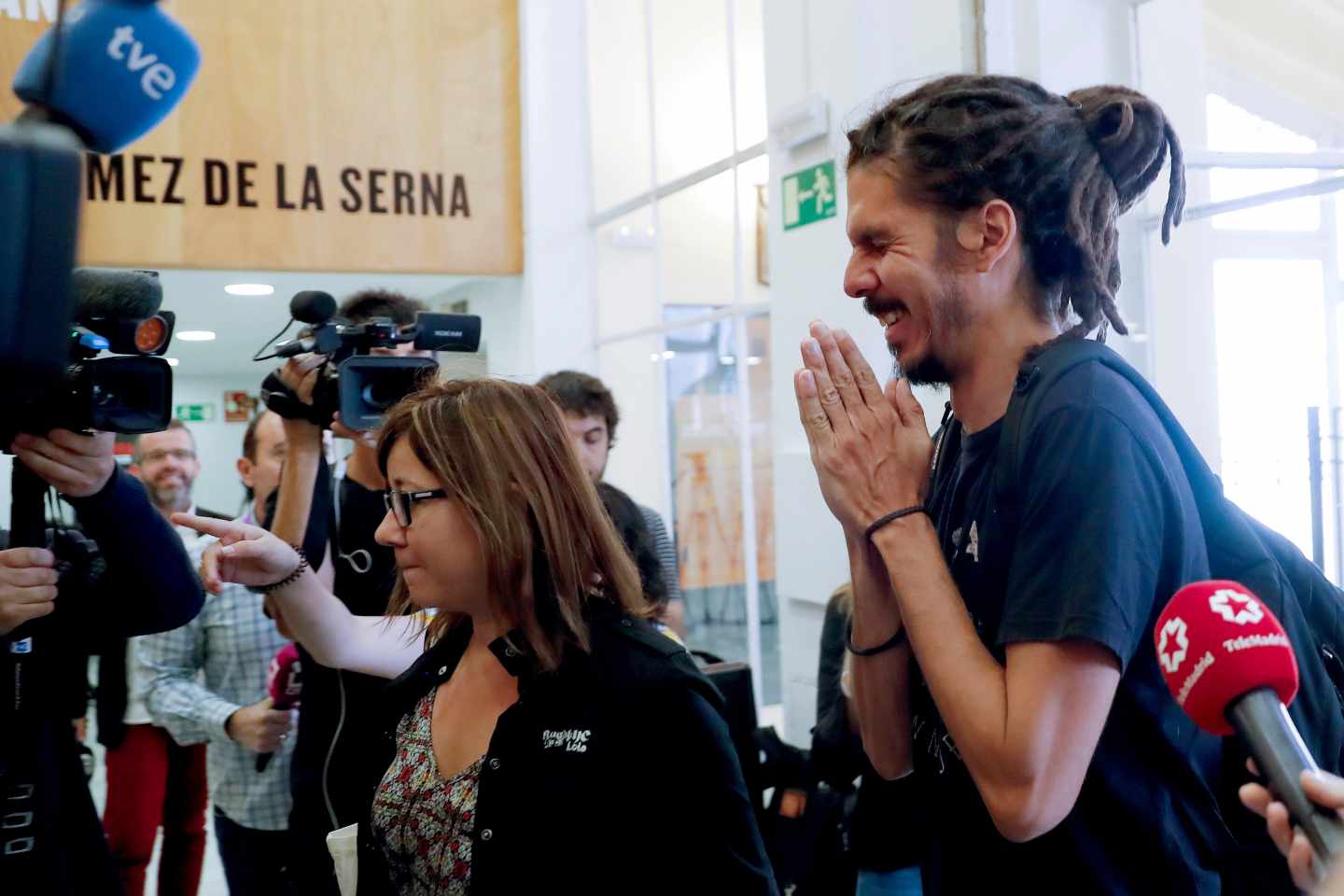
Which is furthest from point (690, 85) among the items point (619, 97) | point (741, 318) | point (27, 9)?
point (27, 9)

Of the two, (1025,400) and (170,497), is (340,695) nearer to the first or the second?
(1025,400)

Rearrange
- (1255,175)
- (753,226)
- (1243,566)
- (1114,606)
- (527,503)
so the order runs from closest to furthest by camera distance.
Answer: (1114,606) → (1243,566) → (527,503) → (1255,175) → (753,226)

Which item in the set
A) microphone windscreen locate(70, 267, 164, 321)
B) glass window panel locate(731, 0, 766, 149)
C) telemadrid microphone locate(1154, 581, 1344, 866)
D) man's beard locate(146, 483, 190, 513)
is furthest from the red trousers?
glass window panel locate(731, 0, 766, 149)

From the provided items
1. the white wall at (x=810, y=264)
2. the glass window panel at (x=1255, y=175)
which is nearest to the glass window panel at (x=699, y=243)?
the white wall at (x=810, y=264)

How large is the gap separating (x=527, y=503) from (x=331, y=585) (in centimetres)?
97

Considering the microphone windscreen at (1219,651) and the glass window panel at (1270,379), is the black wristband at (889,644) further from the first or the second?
the glass window panel at (1270,379)

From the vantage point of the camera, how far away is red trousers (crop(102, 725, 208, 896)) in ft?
12.2

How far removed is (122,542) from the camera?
1.88m

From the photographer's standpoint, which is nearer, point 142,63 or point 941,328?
point 142,63

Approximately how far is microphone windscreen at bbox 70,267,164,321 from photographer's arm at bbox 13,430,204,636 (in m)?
0.22

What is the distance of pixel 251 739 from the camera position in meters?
2.83

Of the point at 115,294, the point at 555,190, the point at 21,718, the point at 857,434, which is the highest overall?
the point at 555,190

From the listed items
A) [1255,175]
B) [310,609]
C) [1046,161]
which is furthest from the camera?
[1255,175]

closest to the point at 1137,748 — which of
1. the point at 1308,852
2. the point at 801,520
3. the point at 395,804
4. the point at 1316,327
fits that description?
the point at 1308,852
